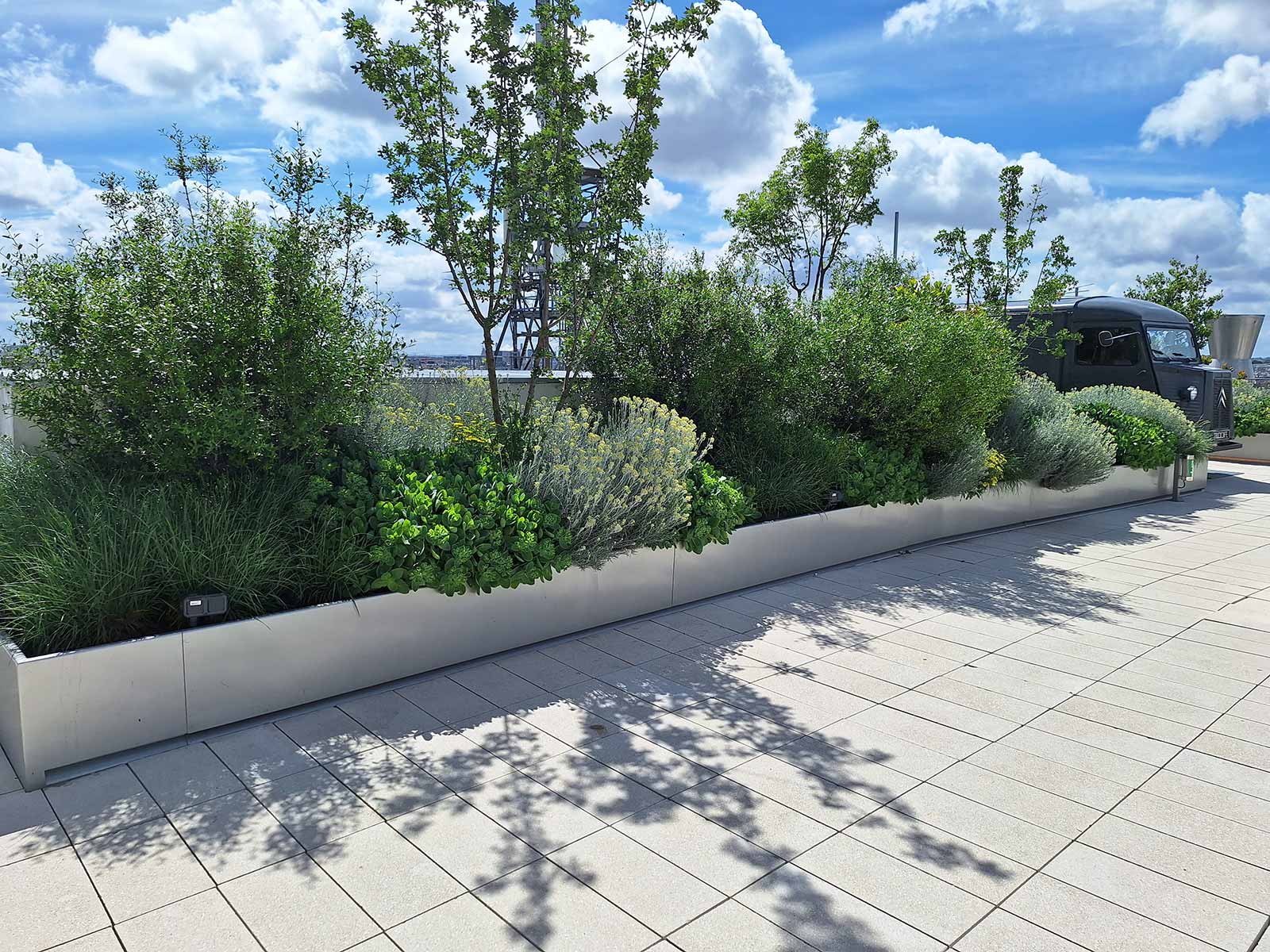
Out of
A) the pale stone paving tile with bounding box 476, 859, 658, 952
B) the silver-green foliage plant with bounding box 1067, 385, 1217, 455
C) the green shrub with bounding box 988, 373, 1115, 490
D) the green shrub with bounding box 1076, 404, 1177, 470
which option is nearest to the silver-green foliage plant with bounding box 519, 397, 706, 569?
the pale stone paving tile with bounding box 476, 859, 658, 952

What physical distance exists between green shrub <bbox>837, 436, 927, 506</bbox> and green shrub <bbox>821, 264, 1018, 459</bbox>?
0.28m

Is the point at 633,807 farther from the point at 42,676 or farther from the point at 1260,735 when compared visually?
the point at 1260,735

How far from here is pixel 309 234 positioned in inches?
188

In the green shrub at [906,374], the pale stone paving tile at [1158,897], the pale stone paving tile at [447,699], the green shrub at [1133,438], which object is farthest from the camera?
the green shrub at [1133,438]

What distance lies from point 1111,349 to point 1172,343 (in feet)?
3.49

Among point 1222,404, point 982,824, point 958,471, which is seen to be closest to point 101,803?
point 982,824

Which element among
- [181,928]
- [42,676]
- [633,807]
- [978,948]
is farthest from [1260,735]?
[42,676]

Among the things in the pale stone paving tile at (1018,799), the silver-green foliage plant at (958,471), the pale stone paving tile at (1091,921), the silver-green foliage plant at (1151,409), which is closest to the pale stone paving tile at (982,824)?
the pale stone paving tile at (1018,799)

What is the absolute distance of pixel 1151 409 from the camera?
1096 centimetres

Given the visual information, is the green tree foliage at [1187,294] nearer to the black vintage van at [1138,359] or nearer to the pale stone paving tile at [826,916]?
the black vintage van at [1138,359]

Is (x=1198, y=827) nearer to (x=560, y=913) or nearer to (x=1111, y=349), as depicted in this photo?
(x=560, y=913)

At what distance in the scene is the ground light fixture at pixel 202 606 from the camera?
372cm

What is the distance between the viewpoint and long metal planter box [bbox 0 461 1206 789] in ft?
11.1

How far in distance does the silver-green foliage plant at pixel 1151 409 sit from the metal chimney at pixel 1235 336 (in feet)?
25.0
